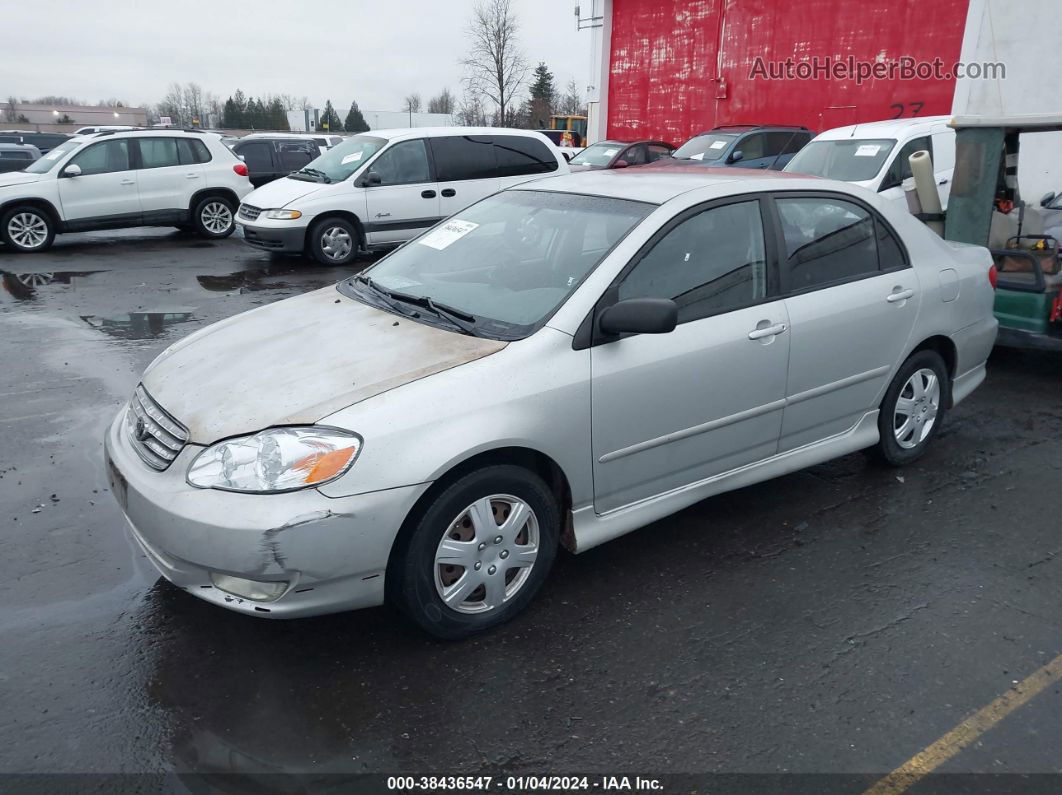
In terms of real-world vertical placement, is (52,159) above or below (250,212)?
above

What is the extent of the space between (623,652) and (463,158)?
31.0 ft

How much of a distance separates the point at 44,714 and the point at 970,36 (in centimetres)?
1764

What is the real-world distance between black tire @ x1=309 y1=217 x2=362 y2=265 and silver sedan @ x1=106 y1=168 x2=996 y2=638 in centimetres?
707

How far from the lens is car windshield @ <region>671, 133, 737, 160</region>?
14219mm

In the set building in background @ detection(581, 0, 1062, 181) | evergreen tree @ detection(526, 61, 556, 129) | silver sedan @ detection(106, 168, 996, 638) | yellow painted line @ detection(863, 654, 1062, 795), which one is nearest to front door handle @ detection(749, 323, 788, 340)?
silver sedan @ detection(106, 168, 996, 638)

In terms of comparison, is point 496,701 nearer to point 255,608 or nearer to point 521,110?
point 255,608

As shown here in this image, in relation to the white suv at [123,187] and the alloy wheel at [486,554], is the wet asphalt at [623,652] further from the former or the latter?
the white suv at [123,187]

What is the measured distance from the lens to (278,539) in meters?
2.73

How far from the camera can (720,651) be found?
3.18m

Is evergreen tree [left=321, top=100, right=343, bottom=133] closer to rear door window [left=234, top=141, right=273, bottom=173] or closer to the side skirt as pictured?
rear door window [left=234, top=141, right=273, bottom=173]

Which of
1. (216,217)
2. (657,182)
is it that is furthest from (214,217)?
(657,182)

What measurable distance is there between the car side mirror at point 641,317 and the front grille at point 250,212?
356 inches

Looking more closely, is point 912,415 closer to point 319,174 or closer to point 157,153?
point 319,174

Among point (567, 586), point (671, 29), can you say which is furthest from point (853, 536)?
point (671, 29)
